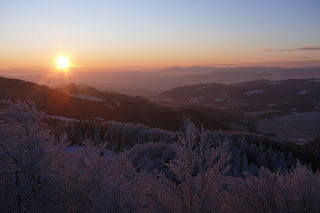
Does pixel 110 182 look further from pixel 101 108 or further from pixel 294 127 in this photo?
pixel 294 127

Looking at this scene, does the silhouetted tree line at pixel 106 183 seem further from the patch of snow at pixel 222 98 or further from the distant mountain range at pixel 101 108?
the patch of snow at pixel 222 98

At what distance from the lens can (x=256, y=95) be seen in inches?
6353

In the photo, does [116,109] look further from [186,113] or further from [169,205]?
[169,205]

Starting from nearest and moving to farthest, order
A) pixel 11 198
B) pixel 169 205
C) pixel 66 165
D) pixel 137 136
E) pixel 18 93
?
pixel 11 198
pixel 169 205
pixel 66 165
pixel 137 136
pixel 18 93

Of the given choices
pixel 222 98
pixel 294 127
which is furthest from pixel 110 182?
pixel 222 98

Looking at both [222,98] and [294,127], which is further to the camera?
[222,98]

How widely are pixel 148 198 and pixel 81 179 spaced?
73.7 inches

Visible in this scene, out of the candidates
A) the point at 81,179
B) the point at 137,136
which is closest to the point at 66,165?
the point at 81,179

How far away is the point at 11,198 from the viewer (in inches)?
227

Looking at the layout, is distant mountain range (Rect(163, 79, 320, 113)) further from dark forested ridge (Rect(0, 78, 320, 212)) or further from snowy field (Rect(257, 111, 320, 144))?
dark forested ridge (Rect(0, 78, 320, 212))

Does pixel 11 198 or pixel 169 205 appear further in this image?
pixel 169 205

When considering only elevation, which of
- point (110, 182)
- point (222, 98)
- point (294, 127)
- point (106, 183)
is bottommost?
point (294, 127)

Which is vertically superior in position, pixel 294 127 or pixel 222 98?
pixel 222 98

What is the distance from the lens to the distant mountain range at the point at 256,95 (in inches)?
5093
